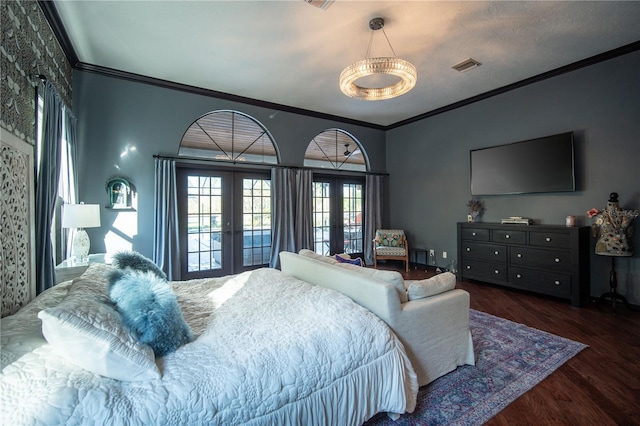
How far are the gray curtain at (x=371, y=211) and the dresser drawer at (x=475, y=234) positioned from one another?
1.95 meters

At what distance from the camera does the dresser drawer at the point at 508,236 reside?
404 cm

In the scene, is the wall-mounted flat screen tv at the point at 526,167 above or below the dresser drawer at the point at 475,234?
above

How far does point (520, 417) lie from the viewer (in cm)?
176

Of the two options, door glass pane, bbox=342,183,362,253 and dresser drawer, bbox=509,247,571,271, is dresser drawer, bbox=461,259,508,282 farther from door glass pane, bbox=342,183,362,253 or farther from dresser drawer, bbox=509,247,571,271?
door glass pane, bbox=342,183,362,253

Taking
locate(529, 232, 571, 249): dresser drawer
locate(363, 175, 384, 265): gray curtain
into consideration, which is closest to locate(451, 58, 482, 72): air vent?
locate(529, 232, 571, 249): dresser drawer

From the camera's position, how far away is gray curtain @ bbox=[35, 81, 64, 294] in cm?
222

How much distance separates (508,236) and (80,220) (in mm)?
5329

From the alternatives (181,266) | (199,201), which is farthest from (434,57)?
(181,266)

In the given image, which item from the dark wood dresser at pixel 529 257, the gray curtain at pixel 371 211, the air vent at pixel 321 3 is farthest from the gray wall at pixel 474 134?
the air vent at pixel 321 3

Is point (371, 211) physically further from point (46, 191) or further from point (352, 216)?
point (46, 191)

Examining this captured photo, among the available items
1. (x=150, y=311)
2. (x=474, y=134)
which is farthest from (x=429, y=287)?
(x=474, y=134)

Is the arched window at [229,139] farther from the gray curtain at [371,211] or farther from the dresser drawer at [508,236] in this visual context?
the dresser drawer at [508,236]

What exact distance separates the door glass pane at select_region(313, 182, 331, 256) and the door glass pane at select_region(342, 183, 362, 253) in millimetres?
386

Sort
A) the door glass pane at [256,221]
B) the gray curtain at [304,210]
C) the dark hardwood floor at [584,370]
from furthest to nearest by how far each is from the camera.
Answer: the gray curtain at [304,210]
the door glass pane at [256,221]
the dark hardwood floor at [584,370]
